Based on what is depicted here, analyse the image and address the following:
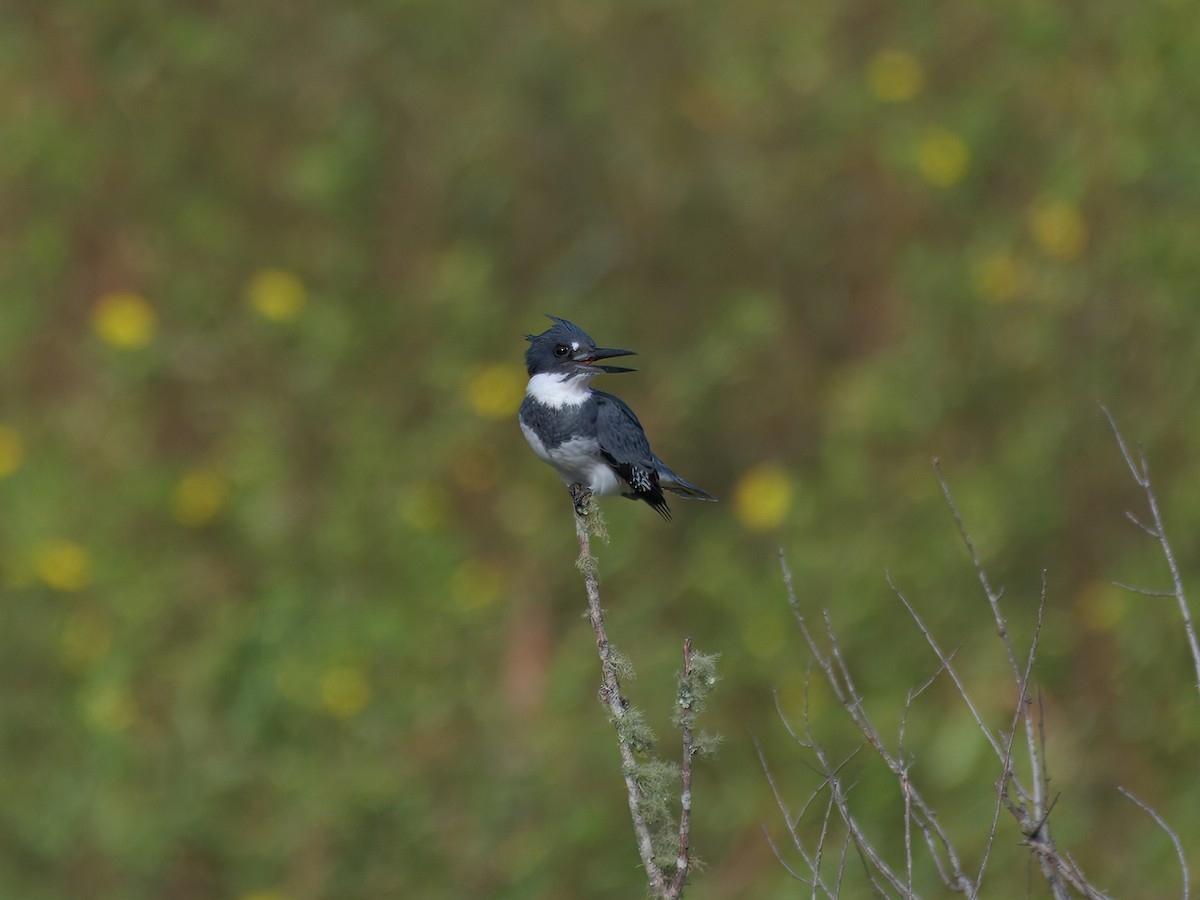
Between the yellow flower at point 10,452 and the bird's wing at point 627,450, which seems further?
the yellow flower at point 10,452

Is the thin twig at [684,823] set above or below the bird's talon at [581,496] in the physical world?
below

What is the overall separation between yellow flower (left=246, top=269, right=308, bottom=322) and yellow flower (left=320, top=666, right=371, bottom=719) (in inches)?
67.0

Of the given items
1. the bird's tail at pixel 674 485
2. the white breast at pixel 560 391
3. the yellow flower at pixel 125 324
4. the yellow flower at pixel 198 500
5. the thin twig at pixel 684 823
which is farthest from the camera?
the yellow flower at pixel 125 324

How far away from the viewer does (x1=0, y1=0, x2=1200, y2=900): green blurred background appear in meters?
5.65

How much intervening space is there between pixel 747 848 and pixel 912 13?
445cm

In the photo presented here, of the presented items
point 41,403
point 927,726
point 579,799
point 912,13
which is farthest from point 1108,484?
point 41,403

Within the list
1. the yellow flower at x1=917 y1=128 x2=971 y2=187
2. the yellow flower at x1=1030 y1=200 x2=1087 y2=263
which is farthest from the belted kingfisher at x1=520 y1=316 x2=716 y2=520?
the yellow flower at x1=917 y1=128 x2=971 y2=187

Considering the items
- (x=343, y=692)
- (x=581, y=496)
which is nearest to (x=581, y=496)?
(x=581, y=496)

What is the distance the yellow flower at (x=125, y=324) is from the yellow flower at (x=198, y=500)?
68cm

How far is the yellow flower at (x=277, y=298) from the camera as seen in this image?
22.2ft

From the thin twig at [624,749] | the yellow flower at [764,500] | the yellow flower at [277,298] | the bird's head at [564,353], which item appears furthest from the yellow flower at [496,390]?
the thin twig at [624,749]

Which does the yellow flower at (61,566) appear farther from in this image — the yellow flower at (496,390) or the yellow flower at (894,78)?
the yellow flower at (894,78)

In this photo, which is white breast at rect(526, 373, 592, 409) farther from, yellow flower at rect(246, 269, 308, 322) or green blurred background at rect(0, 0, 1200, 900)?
yellow flower at rect(246, 269, 308, 322)

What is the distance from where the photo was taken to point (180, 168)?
7.33 meters
